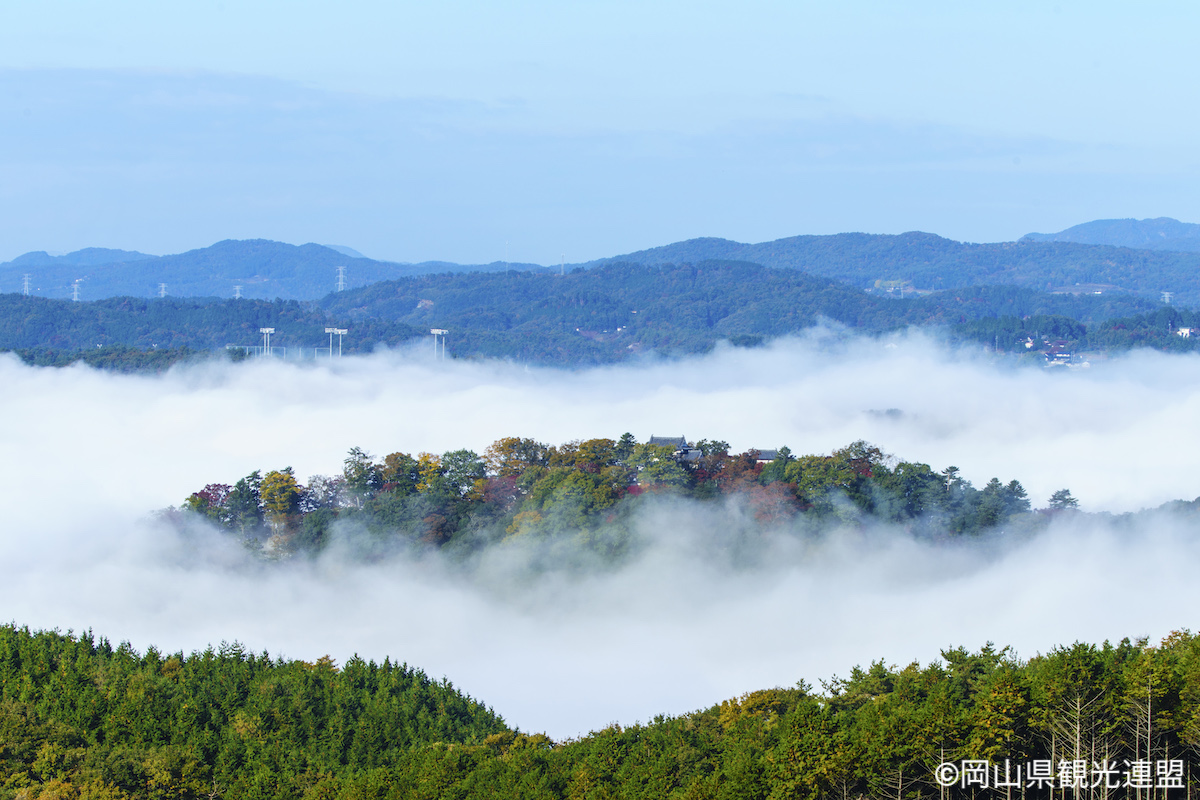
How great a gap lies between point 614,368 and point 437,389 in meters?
57.0

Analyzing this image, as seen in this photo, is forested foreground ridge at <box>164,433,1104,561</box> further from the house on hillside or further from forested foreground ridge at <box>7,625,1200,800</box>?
forested foreground ridge at <box>7,625,1200,800</box>

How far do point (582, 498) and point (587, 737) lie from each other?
88.6 feet

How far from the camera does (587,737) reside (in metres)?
32.3

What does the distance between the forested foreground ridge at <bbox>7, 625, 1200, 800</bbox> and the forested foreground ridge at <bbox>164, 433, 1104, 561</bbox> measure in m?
19.6

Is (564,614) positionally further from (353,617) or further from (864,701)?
(864,701)

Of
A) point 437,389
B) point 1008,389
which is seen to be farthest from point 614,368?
point 1008,389

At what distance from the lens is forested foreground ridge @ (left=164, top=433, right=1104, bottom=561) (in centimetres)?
5825

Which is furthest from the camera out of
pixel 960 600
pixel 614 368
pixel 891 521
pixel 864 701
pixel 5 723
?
pixel 614 368

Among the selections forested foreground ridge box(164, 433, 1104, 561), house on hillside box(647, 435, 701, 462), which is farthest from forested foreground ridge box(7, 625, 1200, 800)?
house on hillside box(647, 435, 701, 462)

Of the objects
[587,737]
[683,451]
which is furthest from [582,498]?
[587,737]

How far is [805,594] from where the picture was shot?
171 ft

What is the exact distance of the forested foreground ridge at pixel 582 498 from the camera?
191 ft

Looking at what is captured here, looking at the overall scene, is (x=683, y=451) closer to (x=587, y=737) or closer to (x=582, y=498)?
(x=582, y=498)

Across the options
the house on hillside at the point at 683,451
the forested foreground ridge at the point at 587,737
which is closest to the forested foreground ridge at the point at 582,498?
the house on hillside at the point at 683,451
